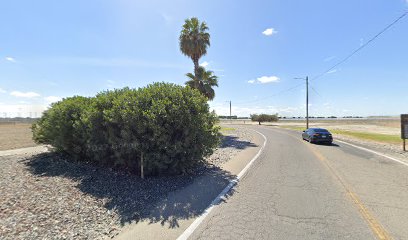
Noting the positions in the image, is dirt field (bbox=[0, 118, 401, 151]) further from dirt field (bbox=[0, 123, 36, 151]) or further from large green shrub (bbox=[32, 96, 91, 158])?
large green shrub (bbox=[32, 96, 91, 158])

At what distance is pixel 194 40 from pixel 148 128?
26.1 m

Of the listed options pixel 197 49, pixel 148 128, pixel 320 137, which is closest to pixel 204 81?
pixel 197 49

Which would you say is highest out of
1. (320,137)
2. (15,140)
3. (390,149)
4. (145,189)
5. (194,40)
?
(194,40)

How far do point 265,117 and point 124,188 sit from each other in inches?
3412

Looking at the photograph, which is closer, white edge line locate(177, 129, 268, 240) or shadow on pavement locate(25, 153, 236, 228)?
white edge line locate(177, 129, 268, 240)

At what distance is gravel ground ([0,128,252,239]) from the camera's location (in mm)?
4820

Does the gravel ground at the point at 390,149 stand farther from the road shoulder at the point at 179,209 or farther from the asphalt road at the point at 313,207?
the road shoulder at the point at 179,209

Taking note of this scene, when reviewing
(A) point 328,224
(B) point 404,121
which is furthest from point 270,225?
(B) point 404,121

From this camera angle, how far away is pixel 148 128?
7656mm

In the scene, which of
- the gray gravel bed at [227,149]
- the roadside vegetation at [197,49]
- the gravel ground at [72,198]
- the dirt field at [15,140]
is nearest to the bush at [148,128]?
the gravel ground at [72,198]

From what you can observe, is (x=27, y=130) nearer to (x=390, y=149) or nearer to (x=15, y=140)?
(x=15, y=140)

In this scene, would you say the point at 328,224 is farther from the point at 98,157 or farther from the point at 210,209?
the point at 98,157

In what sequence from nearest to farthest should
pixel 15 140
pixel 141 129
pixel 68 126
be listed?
1. pixel 141 129
2. pixel 68 126
3. pixel 15 140

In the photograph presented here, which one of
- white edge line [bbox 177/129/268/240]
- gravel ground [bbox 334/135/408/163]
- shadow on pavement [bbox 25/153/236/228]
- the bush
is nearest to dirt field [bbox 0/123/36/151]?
shadow on pavement [bbox 25/153/236/228]
